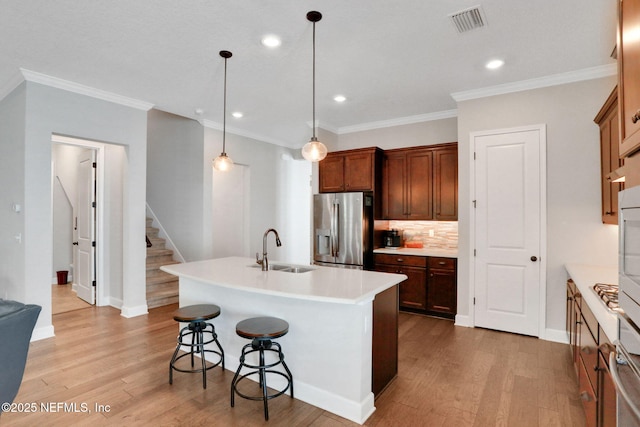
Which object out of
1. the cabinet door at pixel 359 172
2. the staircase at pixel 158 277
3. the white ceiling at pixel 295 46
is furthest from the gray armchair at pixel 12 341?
the cabinet door at pixel 359 172

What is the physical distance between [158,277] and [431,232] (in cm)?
440

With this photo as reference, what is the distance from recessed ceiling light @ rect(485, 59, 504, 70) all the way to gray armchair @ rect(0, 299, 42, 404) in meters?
3.97

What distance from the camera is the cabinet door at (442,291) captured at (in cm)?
436

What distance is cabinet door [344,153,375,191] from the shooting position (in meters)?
5.04

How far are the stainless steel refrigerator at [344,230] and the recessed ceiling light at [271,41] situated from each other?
2515mm

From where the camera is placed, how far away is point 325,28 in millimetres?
2684

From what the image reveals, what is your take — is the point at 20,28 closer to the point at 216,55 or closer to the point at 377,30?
the point at 216,55

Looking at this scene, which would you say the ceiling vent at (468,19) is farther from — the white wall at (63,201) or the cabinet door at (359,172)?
the white wall at (63,201)

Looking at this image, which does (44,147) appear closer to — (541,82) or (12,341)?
(12,341)

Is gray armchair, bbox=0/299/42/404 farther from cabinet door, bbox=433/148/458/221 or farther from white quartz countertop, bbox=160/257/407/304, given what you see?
cabinet door, bbox=433/148/458/221

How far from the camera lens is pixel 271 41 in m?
2.88

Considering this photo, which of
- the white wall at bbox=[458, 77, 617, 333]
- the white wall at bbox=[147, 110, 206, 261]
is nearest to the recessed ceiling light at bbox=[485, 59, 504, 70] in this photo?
the white wall at bbox=[458, 77, 617, 333]

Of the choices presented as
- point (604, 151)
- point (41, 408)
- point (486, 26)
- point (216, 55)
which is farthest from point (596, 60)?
point (41, 408)

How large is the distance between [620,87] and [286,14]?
2.13 metres
